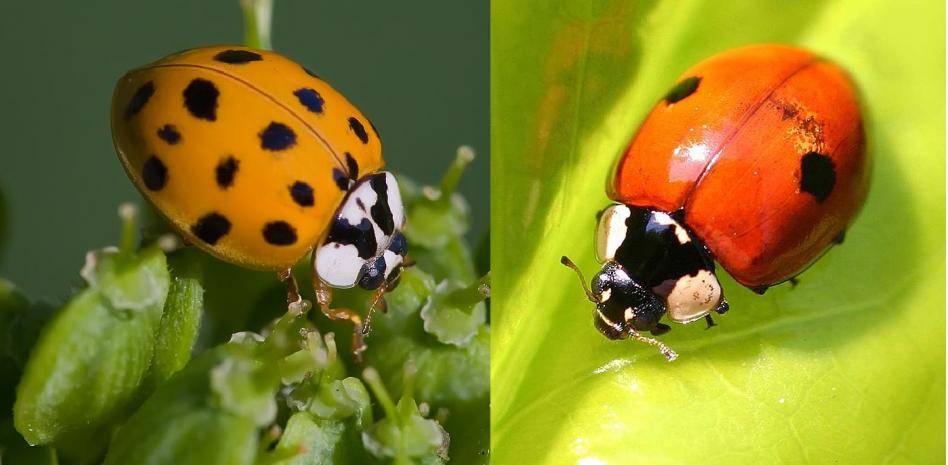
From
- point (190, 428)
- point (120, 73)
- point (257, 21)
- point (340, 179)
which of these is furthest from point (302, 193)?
point (120, 73)

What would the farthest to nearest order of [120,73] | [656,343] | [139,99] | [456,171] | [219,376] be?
1. [120,73]
2. [139,99]
3. [456,171]
4. [656,343]
5. [219,376]

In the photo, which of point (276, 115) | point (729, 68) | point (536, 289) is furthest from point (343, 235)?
point (729, 68)

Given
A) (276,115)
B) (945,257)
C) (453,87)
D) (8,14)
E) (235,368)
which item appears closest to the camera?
(235,368)

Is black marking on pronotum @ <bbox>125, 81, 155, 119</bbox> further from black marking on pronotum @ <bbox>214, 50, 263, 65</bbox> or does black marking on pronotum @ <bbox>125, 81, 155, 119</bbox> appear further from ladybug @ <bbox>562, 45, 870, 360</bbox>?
ladybug @ <bbox>562, 45, 870, 360</bbox>

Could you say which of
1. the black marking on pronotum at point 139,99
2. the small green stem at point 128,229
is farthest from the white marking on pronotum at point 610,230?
the black marking on pronotum at point 139,99

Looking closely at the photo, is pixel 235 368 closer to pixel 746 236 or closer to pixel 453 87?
pixel 746 236

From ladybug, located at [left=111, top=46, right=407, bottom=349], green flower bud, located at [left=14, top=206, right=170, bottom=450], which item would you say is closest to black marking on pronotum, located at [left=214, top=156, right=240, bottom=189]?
ladybug, located at [left=111, top=46, right=407, bottom=349]

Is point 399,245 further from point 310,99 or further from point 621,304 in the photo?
point 621,304
